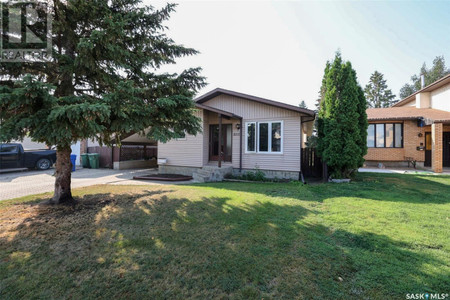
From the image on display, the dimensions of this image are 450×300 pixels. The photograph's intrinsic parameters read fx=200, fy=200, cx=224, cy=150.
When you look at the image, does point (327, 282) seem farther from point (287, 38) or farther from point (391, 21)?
point (391, 21)

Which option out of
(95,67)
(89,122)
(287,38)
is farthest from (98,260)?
(287,38)

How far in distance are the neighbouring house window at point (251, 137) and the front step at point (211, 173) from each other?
1.48 m

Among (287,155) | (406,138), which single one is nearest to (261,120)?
(287,155)

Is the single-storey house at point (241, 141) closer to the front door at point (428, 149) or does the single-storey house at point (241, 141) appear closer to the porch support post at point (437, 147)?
the porch support post at point (437, 147)

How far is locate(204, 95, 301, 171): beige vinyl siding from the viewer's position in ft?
30.9

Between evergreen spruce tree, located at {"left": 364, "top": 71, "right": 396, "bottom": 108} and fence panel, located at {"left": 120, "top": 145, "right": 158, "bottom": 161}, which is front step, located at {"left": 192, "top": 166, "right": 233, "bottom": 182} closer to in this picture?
fence panel, located at {"left": 120, "top": 145, "right": 158, "bottom": 161}

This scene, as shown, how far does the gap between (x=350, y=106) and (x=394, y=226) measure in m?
6.31

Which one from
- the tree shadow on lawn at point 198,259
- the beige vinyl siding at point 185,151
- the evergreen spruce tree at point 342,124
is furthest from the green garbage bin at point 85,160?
the evergreen spruce tree at point 342,124

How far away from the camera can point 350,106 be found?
28.4 ft

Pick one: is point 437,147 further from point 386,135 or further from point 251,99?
point 251,99

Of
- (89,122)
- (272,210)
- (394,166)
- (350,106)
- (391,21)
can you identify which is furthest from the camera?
(394,166)

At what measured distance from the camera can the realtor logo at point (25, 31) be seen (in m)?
3.83

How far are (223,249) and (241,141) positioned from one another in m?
7.86

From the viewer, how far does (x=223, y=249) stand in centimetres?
301
